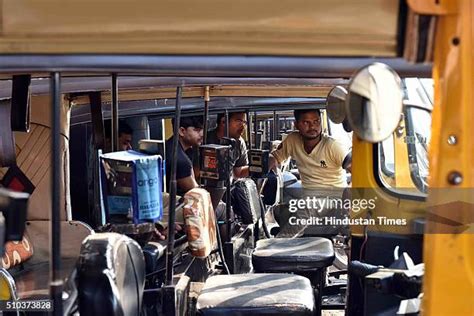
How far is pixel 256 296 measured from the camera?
2627mm

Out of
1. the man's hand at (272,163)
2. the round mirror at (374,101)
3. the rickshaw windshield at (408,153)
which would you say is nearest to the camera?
the round mirror at (374,101)

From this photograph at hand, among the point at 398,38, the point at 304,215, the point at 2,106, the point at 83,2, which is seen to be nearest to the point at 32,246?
the point at 2,106

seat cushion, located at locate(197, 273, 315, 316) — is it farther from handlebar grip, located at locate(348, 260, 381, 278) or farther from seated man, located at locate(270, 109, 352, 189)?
seated man, located at locate(270, 109, 352, 189)

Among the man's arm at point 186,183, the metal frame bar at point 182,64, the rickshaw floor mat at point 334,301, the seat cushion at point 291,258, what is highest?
the metal frame bar at point 182,64

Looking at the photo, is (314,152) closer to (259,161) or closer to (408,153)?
(259,161)

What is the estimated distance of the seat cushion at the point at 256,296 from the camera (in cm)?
250

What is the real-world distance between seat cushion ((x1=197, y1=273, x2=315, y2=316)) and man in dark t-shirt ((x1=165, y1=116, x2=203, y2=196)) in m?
0.99

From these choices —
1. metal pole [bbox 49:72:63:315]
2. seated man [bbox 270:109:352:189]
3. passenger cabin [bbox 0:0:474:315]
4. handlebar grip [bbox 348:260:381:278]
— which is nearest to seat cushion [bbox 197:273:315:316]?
passenger cabin [bbox 0:0:474:315]

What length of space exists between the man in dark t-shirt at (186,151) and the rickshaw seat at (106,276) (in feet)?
5.35

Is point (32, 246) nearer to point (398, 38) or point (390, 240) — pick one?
point (390, 240)

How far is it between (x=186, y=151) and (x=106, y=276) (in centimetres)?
292

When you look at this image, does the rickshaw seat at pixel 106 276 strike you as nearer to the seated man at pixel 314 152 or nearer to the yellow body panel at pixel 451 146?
the yellow body panel at pixel 451 146

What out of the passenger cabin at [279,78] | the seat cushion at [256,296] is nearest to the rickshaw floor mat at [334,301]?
the passenger cabin at [279,78]

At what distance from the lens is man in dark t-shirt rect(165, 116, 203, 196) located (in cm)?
401
